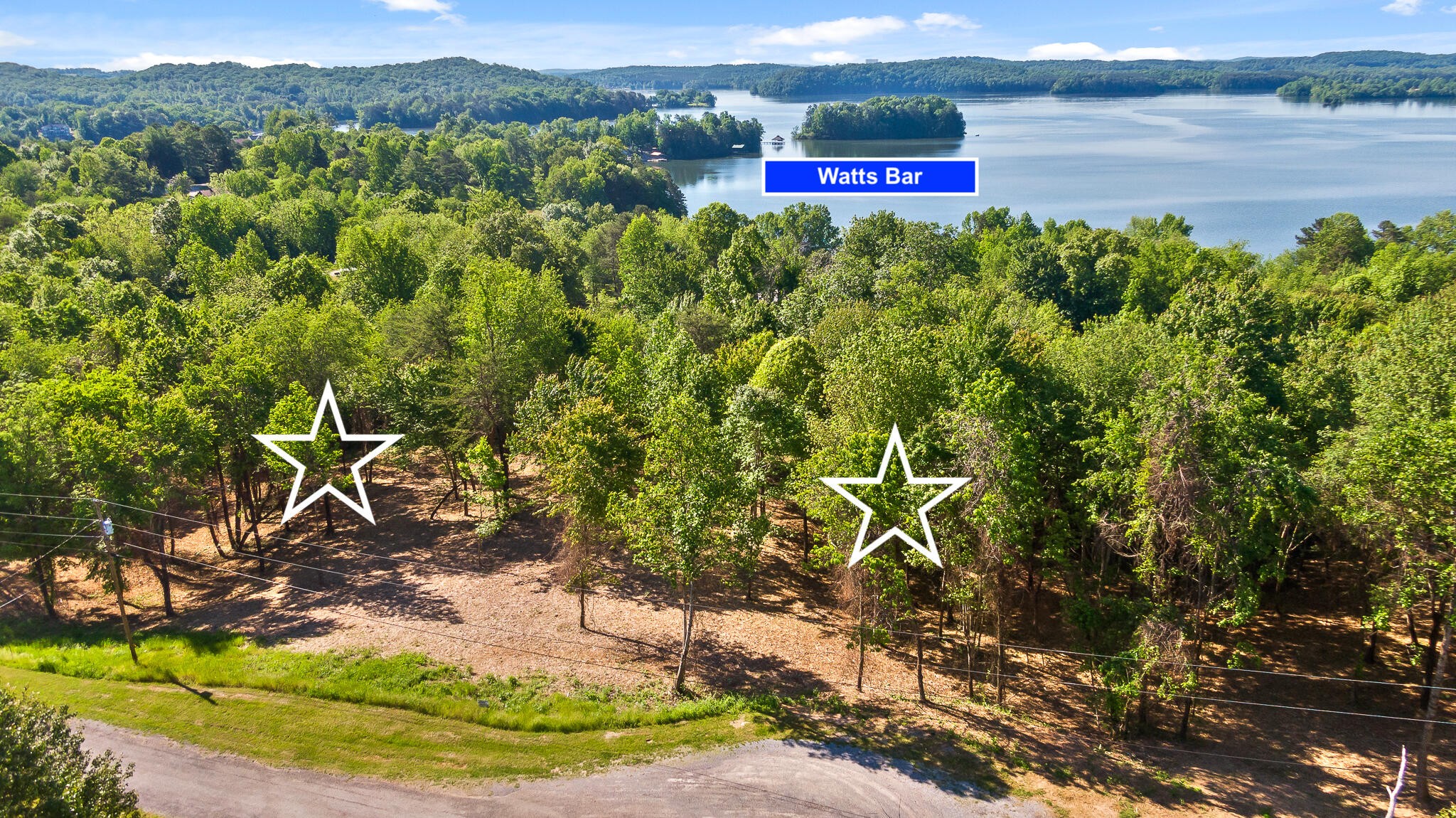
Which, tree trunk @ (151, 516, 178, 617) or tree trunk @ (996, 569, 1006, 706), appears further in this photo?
tree trunk @ (151, 516, 178, 617)

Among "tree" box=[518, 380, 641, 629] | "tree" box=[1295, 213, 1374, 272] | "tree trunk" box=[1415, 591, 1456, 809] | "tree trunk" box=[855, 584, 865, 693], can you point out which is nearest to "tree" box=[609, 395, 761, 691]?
"tree" box=[518, 380, 641, 629]

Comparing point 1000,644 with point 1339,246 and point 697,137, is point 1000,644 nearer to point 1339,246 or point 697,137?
point 1339,246

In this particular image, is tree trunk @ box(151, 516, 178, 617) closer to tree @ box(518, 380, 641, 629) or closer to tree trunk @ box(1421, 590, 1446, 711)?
tree @ box(518, 380, 641, 629)

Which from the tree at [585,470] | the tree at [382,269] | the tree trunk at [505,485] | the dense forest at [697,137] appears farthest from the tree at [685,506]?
the dense forest at [697,137]

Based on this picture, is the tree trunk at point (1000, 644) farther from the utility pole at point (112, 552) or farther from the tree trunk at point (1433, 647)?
the utility pole at point (112, 552)

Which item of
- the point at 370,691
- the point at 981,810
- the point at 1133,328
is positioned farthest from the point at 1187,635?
the point at 370,691

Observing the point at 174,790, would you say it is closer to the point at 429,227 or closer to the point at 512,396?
the point at 512,396
